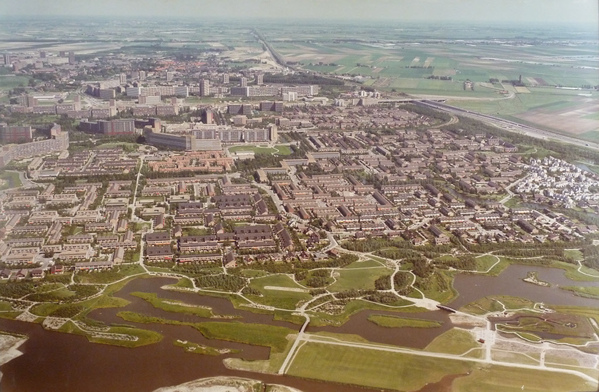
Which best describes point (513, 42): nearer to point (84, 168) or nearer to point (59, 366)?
point (84, 168)

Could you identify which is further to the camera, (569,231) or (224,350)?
(569,231)

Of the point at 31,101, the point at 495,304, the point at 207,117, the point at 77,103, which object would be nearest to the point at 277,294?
the point at 495,304

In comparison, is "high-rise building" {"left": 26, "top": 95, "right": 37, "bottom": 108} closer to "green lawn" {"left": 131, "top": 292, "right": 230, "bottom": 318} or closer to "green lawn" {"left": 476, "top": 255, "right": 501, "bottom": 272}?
"green lawn" {"left": 131, "top": 292, "right": 230, "bottom": 318}

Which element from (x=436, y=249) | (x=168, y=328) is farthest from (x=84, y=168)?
(x=436, y=249)

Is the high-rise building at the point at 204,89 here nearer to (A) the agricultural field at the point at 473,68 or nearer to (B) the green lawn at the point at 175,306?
(A) the agricultural field at the point at 473,68

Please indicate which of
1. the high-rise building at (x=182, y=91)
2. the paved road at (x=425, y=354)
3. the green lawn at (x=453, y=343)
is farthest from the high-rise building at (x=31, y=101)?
the green lawn at (x=453, y=343)

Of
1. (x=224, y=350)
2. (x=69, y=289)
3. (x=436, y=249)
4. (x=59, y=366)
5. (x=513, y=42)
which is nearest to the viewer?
(x=59, y=366)

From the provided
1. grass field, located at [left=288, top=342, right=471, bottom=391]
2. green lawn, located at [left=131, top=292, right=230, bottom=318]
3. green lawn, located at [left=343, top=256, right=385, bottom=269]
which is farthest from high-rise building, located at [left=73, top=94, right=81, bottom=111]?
grass field, located at [left=288, top=342, right=471, bottom=391]

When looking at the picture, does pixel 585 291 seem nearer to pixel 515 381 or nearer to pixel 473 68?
A: pixel 515 381
